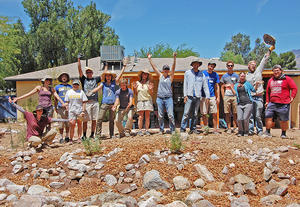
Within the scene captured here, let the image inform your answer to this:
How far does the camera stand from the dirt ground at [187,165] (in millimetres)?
3898

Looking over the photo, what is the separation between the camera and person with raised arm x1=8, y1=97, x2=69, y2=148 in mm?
5699

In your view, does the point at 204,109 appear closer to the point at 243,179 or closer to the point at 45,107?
the point at 243,179

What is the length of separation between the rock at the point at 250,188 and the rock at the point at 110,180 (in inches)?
80.4

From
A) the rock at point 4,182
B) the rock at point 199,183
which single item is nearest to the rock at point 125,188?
the rock at point 199,183

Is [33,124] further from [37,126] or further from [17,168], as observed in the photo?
[17,168]

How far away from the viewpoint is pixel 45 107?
6105 millimetres

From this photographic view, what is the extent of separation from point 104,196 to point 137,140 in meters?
2.27

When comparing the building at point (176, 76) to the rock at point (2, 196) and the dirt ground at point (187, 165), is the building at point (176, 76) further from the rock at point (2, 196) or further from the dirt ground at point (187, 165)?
the rock at point (2, 196)

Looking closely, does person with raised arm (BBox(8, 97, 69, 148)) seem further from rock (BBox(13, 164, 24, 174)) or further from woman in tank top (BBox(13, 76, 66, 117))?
rock (BBox(13, 164, 24, 174))

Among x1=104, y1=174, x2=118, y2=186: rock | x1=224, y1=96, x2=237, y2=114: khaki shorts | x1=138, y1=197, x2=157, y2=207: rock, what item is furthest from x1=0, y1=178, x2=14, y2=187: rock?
x1=224, y1=96, x2=237, y2=114: khaki shorts

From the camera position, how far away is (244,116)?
6.22 meters

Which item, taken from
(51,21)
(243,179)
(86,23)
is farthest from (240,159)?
(51,21)

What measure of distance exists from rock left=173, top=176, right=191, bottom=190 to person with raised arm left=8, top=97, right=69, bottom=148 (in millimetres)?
3272

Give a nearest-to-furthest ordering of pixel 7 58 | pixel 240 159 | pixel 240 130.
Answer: pixel 240 159
pixel 240 130
pixel 7 58
